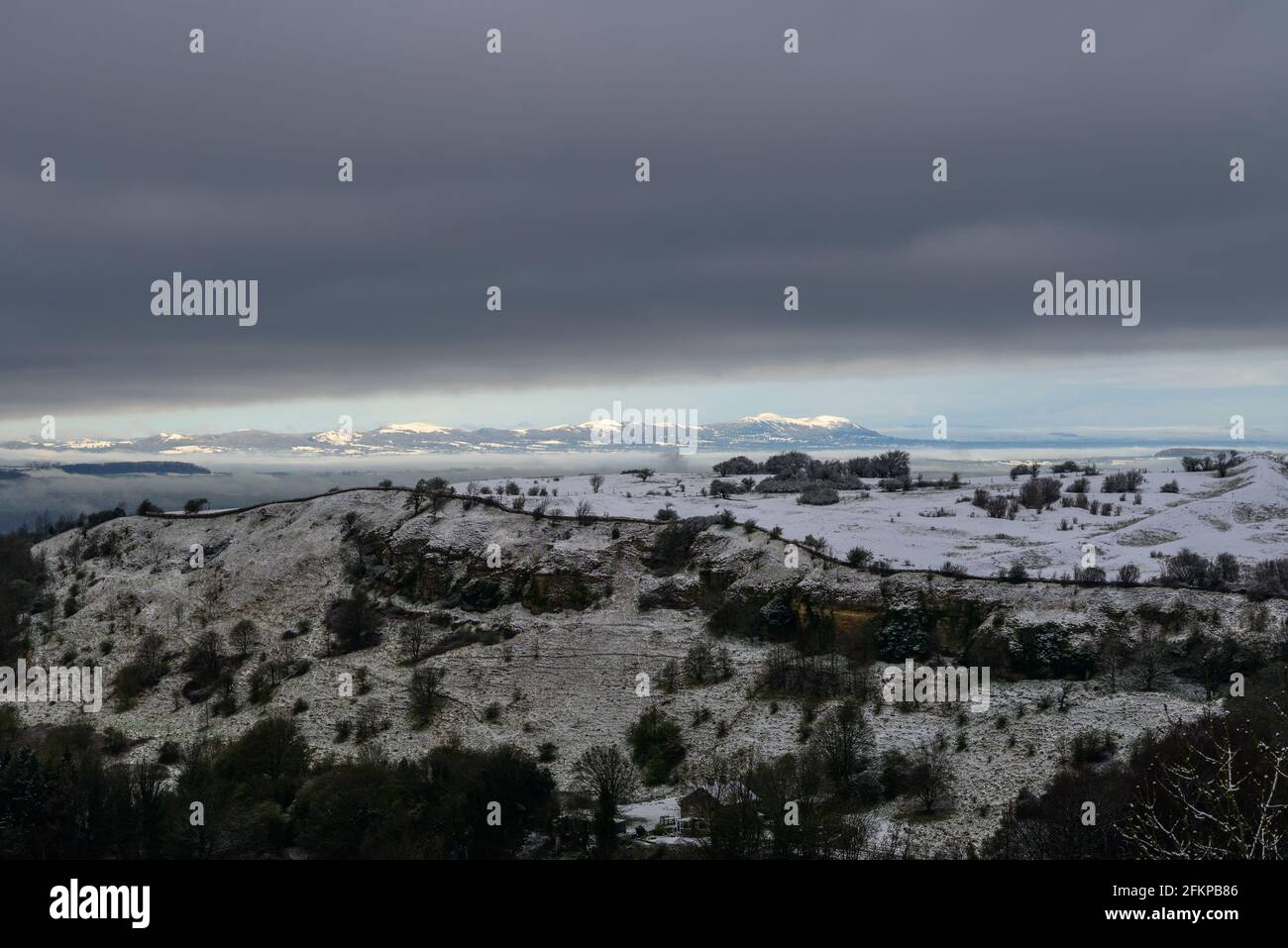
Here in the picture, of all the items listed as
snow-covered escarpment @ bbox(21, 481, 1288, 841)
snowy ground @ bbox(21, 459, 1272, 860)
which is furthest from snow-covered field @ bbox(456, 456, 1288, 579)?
snow-covered escarpment @ bbox(21, 481, 1288, 841)

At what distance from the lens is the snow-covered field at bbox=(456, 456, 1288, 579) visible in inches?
2151

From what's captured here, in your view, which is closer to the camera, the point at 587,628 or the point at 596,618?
the point at 587,628

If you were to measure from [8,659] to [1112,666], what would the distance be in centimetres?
6242

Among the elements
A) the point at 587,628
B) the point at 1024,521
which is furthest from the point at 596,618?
the point at 1024,521

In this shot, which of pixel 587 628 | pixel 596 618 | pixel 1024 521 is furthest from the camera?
pixel 1024 521

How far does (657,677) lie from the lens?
167 feet

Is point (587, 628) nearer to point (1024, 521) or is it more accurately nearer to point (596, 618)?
point (596, 618)

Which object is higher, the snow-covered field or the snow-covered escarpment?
the snow-covered field

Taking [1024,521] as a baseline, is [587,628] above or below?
below

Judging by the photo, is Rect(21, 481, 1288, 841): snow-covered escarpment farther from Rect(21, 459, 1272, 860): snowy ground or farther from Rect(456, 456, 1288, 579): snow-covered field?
Rect(456, 456, 1288, 579): snow-covered field

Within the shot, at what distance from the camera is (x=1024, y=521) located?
209 feet
